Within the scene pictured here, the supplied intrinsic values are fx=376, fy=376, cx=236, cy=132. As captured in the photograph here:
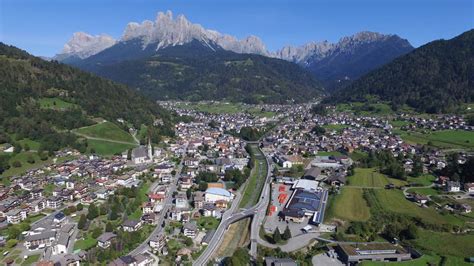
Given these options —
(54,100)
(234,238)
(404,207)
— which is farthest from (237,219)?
(54,100)

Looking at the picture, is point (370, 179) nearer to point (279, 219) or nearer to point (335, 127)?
point (279, 219)

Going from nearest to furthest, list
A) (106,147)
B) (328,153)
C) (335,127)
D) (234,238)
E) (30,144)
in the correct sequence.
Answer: (234,238), (30,144), (106,147), (328,153), (335,127)

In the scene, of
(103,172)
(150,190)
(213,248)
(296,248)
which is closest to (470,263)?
(296,248)

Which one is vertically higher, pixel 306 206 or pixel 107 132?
pixel 107 132

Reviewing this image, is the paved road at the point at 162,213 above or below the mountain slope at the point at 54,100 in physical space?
below

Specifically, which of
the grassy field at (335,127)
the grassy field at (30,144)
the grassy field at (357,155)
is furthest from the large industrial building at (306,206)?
the grassy field at (335,127)

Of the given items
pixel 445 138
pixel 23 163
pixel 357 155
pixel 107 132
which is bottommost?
pixel 23 163

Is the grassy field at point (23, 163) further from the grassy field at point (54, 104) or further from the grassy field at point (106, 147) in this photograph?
the grassy field at point (54, 104)
